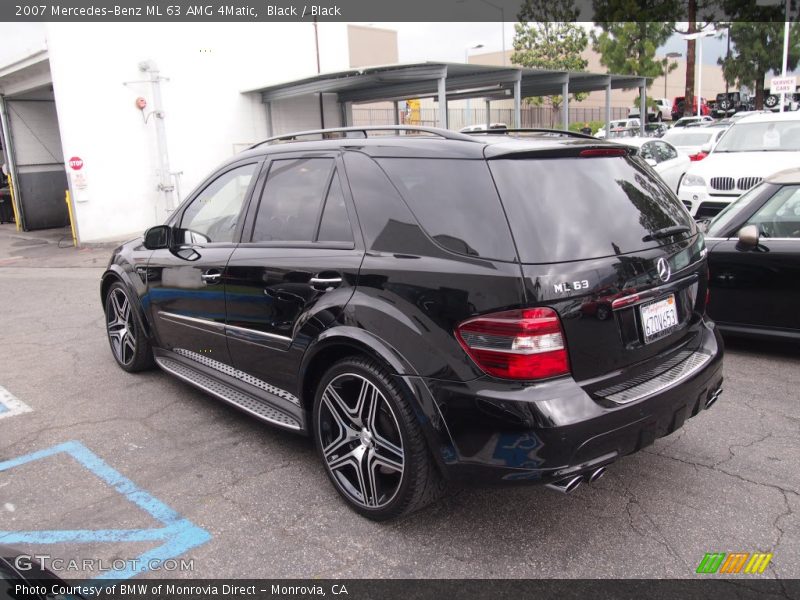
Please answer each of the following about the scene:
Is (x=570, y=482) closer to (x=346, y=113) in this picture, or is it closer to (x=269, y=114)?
(x=269, y=114)

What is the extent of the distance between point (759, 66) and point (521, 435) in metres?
50.1

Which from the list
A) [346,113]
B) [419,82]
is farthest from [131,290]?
[346,113]

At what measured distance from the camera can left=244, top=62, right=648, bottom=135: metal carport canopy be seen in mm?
15047

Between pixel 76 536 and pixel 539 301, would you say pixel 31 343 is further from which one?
pixel 539 301

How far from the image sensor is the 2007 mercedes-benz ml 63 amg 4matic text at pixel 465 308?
8.59ft

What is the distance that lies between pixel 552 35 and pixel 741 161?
3632 centimetres

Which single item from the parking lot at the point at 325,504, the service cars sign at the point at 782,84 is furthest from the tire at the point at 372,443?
the service cars sign at the point at 782,84

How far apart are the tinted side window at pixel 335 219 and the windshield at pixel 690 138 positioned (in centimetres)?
1776

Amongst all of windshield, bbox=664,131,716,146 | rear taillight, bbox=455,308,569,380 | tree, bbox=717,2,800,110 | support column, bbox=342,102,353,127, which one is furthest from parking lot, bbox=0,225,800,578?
tree, bbox=717,2,800,110

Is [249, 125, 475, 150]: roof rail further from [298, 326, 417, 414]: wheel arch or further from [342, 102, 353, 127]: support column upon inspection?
[342, 102, 353, 127]: support column

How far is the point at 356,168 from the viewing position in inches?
131

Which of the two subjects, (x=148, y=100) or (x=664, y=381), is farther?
(x=148, y=100)

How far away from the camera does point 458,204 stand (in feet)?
9.33

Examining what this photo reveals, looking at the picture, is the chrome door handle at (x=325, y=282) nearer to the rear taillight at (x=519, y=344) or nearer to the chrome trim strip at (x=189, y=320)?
the rear taillight at (x=519, y=344)
